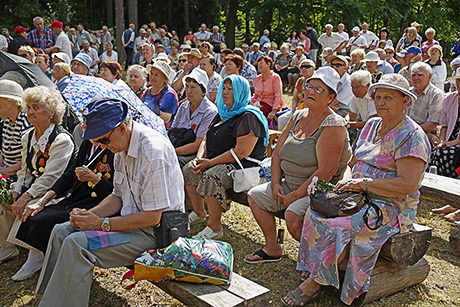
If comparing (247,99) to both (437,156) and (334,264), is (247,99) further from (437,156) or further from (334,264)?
(437,156)

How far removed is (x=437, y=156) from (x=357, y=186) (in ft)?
8.13

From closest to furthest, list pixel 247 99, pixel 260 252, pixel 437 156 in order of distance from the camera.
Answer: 1. pixel 260 252
2. pixel 247 99
3. pixel 437 156

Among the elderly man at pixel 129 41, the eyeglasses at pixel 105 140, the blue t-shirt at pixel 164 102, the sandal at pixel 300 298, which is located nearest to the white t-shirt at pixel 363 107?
the blue t-shirt at pixel 164 102

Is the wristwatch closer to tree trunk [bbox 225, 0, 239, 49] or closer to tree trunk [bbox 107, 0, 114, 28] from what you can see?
tree trunk [bbox 225, 0, 239, 49]

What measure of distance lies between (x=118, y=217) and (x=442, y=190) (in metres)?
2.95

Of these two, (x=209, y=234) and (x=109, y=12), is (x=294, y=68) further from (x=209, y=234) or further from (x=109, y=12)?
(x=109, y=12)

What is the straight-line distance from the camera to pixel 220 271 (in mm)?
2598

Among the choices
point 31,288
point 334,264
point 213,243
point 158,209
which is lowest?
point 31,288

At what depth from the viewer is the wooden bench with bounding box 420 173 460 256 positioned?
396cm

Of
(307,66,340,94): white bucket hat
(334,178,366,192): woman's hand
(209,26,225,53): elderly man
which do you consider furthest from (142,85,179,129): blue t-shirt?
(209,26,225,53): elderly man

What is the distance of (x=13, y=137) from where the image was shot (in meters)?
4.05

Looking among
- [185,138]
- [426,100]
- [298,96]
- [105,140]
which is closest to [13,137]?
[185,138]

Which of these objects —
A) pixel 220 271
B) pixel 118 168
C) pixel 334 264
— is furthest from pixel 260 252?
pixel 118 168

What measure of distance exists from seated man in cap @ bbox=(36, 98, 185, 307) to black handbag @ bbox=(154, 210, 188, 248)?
4 centimetres
